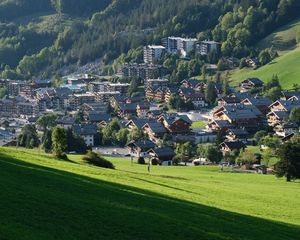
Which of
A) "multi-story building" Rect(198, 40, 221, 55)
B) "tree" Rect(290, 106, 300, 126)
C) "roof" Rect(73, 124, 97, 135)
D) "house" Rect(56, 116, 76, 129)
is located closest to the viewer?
"roof" Rect(73, 124, 97, 135)

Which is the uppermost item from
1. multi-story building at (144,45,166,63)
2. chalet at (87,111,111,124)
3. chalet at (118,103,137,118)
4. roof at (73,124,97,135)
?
multi-story building at (144,45,166,63)

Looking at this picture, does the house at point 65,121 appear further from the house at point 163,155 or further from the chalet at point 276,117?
the chalet at point 276,117

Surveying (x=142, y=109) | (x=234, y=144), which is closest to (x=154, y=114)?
(x=142, y=109)

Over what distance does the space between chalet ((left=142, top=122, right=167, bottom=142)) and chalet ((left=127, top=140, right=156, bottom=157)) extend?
251 inches

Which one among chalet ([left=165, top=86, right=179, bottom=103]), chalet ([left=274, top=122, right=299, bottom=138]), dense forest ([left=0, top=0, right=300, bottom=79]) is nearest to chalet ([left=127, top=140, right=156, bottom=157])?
chalet ([left=274, top=122, right=299, bottom=138])

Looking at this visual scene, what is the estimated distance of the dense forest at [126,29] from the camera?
308 ft

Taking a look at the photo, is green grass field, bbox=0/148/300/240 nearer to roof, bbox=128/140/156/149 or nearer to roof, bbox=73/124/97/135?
roof, bbox=128/140/156/149

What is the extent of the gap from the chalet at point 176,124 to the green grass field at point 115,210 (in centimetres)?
3750

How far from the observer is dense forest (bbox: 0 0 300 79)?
93750 millimetres

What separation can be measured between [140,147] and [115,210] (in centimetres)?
3492

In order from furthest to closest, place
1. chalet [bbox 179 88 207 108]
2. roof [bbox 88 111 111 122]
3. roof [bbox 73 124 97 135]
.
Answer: chalet [bbox 179 88 207 108] < roof [bbox 88 111 111 122] < roof [bbox 73 124 97 135]

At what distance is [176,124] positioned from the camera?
56.5m

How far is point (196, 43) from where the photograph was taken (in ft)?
305

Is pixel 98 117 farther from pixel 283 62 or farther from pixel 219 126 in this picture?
pixel 283 62
